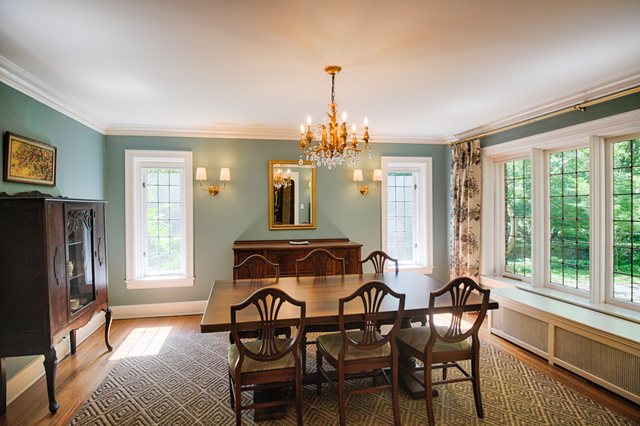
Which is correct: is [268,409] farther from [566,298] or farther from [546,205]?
[546,205]

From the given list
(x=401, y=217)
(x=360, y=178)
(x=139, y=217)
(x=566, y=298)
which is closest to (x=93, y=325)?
(x=139, y=217)

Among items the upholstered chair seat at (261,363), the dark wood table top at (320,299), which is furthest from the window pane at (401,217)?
the upholstered chair seat at (261,363)

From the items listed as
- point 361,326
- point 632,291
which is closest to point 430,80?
Answer: point 361,326

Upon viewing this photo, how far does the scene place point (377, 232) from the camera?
16.6 ft

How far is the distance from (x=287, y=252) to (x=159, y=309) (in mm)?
1906

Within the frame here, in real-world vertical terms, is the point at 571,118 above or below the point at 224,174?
above

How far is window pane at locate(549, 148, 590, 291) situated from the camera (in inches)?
134

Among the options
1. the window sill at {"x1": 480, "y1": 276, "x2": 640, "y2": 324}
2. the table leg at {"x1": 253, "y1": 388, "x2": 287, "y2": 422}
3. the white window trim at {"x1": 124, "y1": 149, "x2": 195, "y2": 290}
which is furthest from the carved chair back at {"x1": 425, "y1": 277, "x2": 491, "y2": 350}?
the white window trim at {"x1": 124, "y1": 149, "x2": 195, "y2": 290}

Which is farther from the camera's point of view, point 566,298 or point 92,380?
point 566,298

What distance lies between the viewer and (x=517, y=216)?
168 inches

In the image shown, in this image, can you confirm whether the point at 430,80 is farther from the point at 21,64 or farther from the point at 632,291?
the point at 21,64

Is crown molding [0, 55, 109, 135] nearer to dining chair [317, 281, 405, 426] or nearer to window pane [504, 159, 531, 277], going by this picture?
dining chair [317, 281, 405, 426]

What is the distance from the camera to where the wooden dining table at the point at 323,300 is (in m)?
2.17

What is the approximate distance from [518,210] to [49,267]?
4754mm
